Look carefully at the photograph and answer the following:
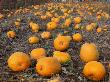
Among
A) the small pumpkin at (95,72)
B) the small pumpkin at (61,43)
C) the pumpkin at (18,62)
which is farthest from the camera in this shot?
the small pumpkin at (61,43)

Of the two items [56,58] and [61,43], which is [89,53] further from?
[61,43]

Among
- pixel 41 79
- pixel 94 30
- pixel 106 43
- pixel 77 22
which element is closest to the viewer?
pixel 41 79

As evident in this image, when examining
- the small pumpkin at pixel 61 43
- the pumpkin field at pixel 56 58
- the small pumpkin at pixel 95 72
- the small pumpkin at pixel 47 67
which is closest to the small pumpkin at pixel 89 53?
the pumpkin field at pixel 56 58

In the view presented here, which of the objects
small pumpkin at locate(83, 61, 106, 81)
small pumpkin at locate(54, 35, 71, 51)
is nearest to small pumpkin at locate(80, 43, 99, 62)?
small pumpkin at locate(83, 61, 106, 81)

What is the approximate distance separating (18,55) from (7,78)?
15.1 inches

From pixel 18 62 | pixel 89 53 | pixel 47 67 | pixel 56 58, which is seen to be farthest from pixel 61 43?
pixel 47 67

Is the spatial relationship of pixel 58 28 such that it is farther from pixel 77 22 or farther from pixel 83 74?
pixel 83 74

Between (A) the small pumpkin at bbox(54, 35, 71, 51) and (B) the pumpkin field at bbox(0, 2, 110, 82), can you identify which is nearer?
(B) the pumpkin field at bbox(0, 2, 110, 82)

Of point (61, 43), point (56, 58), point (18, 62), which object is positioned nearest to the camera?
point (18, 62)

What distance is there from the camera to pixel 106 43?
22.1 ft

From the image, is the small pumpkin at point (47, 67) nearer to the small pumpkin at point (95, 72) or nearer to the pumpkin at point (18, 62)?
the pumpkin at point (18, 62)

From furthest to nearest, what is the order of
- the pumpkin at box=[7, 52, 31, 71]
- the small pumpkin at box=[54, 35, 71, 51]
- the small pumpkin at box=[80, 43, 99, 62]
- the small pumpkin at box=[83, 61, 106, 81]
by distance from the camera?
1. the small pumpkin at box=[54, 35, 71, 51]
2. the small pumpkin at box=[80, 43, 99, 62]
3. the pumpkin at box=[7, 52, 31, 71]
4. the small pumpkin at box=[83, 61, 106, 81]

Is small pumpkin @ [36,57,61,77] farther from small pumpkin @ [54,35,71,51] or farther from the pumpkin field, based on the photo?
small pumpkin @ [54,35,71,51]

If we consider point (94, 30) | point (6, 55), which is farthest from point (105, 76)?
point (94, 30)
